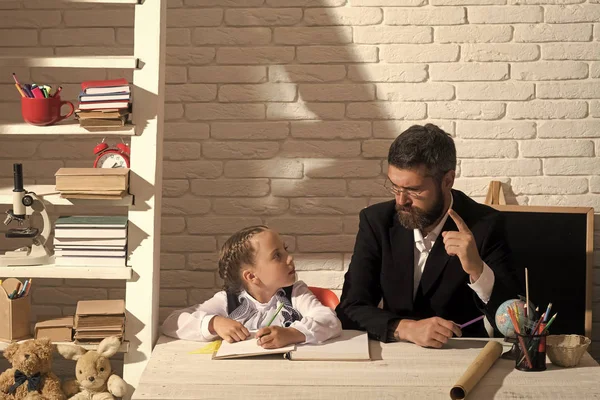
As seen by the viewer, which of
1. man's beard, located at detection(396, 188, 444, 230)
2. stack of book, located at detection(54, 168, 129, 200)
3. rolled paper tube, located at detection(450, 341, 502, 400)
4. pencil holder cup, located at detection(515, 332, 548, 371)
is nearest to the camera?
rolled paper tube, located at detection(450, 341, 502, 400)

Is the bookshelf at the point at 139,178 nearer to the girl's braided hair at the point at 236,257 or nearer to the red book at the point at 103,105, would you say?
the red book at the point at 103,105

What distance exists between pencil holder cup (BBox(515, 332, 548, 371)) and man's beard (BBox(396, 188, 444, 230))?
2.04ft

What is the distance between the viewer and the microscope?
289 cm

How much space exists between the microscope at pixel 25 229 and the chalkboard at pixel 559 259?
1.87 meters

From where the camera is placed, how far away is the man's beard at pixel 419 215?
298cm

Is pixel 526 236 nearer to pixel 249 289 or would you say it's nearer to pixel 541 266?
pixel 541 266

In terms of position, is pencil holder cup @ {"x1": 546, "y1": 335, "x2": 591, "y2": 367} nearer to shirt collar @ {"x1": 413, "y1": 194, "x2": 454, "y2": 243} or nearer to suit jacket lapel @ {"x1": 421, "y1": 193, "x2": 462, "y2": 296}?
suit jacket lapel @ {"x1": 421, "y1": 193, "x2": 462, "y2": 296}

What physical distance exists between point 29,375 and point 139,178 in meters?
0.74

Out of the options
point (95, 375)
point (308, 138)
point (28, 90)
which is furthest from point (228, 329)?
point (308, 138)

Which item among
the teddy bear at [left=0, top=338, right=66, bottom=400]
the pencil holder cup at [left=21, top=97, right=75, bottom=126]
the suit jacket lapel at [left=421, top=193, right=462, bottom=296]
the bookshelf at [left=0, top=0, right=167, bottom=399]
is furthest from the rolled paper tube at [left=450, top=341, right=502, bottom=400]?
the pencil holder cup at [left=21, top=97, right=75, bottom=126]

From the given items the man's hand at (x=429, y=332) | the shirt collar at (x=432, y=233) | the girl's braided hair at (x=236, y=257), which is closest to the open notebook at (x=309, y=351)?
the man's hand at (x=429, y=332)

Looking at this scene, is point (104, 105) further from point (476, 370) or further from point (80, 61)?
point (476, 370)

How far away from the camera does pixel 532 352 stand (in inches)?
98.0

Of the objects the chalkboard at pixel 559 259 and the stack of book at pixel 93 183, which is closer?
the stack of book at pixel 93 183
